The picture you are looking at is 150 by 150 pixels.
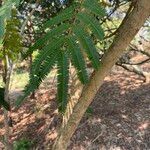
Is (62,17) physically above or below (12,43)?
above

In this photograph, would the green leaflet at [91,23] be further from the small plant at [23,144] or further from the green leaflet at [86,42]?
the small plant at [23,144]

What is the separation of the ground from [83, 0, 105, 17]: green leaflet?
474 centimetres

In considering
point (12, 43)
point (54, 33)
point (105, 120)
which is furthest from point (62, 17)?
point (105, 120)

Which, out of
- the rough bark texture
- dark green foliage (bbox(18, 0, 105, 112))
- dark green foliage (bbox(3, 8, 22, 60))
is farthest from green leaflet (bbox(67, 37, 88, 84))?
dark green foliage (bbox(3, 8, 22, 60))

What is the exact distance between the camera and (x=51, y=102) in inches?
Answer: 366

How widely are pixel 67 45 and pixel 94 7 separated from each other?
0.77 ft

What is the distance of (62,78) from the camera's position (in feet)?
4.77

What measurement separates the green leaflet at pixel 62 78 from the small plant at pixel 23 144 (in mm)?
6055

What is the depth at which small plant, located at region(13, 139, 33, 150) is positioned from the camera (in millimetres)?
7398

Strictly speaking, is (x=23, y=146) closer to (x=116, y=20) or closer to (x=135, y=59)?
(x=116, y=20)

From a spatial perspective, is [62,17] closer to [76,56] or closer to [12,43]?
[76,56]

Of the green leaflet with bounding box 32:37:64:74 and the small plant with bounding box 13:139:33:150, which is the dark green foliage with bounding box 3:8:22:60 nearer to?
the green leaflet with bounding box 32:37:64:74

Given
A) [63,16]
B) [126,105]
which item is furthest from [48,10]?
[63,16]

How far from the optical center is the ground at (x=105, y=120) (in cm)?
712
